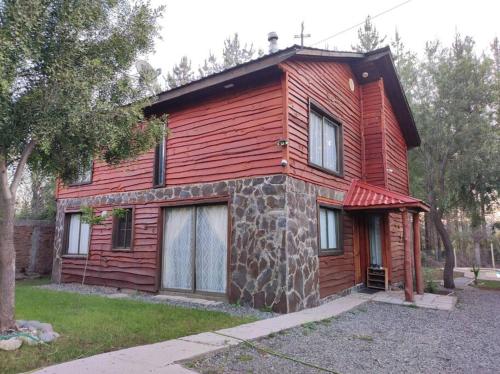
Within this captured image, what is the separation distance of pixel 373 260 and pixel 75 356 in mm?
8313

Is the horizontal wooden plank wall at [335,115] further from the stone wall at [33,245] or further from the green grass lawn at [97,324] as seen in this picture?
the stone wall at [33,245]

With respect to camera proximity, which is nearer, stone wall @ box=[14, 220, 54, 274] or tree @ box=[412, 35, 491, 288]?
tree @ box=[412, 35, 491, 288]

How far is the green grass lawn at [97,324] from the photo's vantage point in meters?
4.10

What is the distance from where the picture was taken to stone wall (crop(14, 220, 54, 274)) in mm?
12711

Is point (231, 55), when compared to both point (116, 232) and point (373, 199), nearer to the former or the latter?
point (116, 232)

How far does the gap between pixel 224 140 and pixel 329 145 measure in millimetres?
2800

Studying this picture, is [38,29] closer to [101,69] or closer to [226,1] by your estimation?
[101,69]

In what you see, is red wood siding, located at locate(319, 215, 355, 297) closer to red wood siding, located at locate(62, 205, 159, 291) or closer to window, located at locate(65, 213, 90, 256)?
red wood siding, located at locate(62, 205, 159, 291)

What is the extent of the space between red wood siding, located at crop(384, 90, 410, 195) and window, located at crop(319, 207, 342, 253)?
2606mm

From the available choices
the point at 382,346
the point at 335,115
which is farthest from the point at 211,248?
the point at 335,115

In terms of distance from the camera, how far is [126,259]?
9.86 metres

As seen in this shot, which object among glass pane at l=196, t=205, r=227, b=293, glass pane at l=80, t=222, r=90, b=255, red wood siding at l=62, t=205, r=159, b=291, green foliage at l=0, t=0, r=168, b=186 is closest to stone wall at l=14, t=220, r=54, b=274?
red wood siding at l=62, t=205, r=159, b=291

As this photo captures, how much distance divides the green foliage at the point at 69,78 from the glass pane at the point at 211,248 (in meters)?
2.93

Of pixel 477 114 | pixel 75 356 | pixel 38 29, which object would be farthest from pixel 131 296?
pixel 477 114
